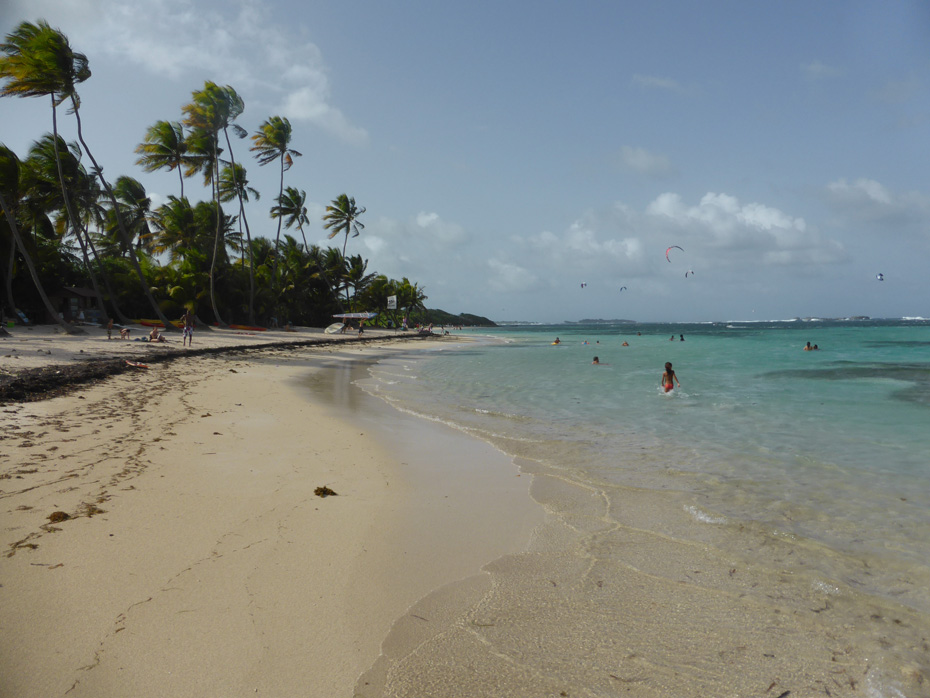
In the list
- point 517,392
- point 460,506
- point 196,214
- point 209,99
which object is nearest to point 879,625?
point 460,506

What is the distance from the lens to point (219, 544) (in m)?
3.79

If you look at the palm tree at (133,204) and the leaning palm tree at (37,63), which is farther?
the palm tree at (133,204)

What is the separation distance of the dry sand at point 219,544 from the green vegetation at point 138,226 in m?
23.0

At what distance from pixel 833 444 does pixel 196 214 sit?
1710 inches

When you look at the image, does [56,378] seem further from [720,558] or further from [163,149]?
[163,149]

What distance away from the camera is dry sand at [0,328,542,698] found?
2496mm

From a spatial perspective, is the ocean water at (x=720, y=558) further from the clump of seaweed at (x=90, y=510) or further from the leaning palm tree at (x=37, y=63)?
the leaning palm tree at (x=37, y=63)

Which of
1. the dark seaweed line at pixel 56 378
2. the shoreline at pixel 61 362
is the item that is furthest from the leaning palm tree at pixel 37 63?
the dark seaweed line at pixel 56 378

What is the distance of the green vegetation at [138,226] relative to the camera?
23562 millimetres

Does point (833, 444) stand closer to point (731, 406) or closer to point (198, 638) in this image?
point (731, 406)

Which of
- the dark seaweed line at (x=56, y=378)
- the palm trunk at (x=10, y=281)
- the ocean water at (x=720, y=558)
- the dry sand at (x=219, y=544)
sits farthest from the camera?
the palm trunk at (x=10, y=281)

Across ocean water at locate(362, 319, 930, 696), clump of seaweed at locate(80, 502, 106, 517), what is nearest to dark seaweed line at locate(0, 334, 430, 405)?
clump of seaweed at locate(80, 502, 106, 517)

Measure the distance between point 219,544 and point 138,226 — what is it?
1874 inches

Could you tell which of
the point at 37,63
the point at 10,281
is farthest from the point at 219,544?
the point at 10,281
